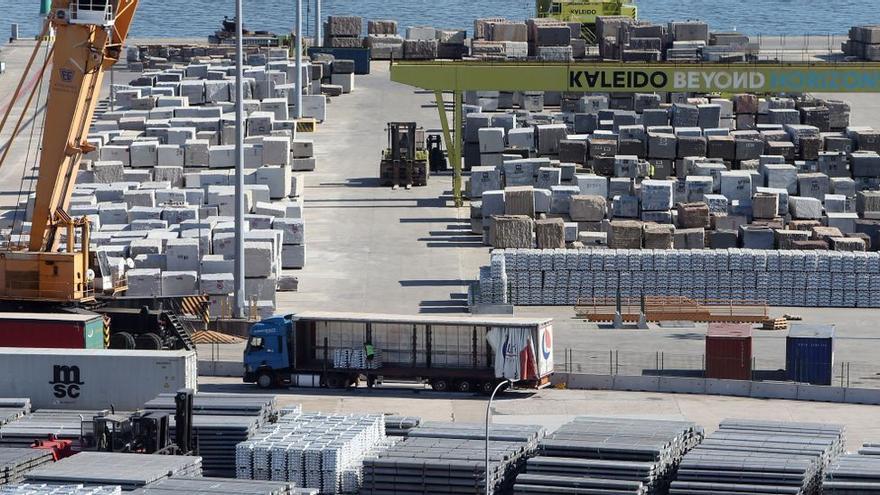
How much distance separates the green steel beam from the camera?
74.2 meters

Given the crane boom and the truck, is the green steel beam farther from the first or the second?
the truck

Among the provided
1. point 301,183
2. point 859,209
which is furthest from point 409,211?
point 859,209

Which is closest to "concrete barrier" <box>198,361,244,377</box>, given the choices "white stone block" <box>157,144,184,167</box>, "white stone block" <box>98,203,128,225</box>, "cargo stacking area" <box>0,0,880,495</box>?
"cargo stacking area" <box>0,0,880,495</box>

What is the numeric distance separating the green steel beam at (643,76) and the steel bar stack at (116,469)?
120 ft

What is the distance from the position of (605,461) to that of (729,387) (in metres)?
11.4

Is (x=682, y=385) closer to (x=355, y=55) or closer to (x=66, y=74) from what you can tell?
(x=66, y=74)

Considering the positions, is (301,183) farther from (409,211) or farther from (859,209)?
(859,209)

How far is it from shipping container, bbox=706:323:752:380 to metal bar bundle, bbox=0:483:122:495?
19437 millimetres

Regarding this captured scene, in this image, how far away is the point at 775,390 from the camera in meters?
49.3

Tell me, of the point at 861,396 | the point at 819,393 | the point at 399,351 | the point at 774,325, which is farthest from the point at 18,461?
the point at 774,325

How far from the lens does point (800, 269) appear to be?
60031 millimetres

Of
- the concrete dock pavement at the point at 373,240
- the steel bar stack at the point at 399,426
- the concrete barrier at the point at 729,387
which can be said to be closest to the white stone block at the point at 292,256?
the concrete dock pavement at the point at 373,240

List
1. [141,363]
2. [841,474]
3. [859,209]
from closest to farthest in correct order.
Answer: [841,474] → [141,363] → [859,209]

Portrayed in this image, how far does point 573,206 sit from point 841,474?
3006cm
